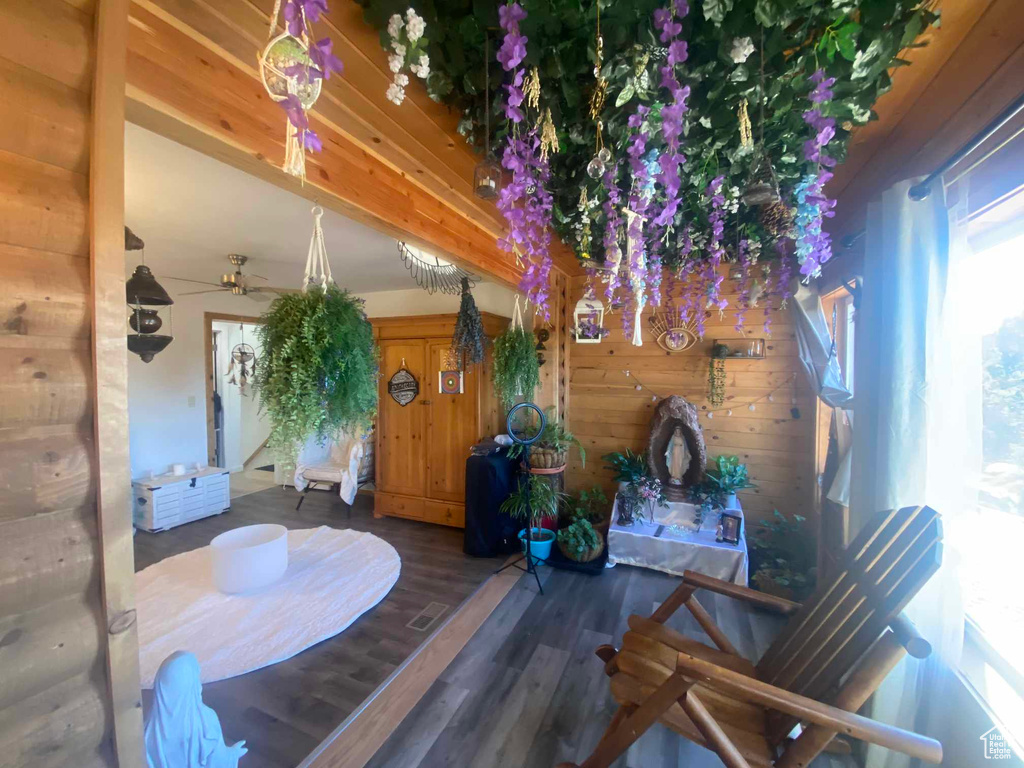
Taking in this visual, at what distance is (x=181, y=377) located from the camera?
13.5 feet

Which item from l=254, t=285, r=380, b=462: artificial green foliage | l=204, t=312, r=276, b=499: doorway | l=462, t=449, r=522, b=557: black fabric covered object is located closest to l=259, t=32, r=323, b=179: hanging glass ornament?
l=254, t=285, r=380, b=462: artificial green foliage

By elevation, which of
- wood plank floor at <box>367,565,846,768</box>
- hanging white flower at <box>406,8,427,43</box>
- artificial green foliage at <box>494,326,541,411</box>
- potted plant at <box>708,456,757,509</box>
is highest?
hanging white flower at <box>406,8,427,43</box>

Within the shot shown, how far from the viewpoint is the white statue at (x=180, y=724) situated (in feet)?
3.78

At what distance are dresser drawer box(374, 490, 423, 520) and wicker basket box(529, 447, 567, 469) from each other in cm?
146

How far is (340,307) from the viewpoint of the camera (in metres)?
1.47

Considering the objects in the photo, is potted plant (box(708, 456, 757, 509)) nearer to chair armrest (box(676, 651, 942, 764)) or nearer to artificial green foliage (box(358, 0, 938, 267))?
chair armrest (box(676, 651, 942, 764))

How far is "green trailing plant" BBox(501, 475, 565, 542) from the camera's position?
291cm

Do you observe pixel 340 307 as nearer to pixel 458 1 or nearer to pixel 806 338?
pixel 458 1

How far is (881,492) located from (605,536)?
208 centimetres

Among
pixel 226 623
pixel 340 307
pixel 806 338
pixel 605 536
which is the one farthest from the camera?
pixel 605 536

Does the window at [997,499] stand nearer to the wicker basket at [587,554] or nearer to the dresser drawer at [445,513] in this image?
the wicker basket at [587,554]

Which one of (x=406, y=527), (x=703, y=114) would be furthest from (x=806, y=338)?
(x=406, y=527)

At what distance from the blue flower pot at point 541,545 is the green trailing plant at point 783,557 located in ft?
4.75

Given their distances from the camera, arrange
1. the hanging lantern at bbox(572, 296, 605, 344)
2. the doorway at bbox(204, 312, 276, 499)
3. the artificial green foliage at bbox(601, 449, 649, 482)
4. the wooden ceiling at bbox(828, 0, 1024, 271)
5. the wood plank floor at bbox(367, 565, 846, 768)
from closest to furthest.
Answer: the wooden ceiling at bbox(828, 0, 1024, 271), the wood plank floor at bbox(367, 565, 846, 768), the artificial green foliage at bbox(601, 449, 649, 482), the hanging lantern at bbox(572, 296, 605, 344), the doorway at bbox(204, 312, 276, 499)
